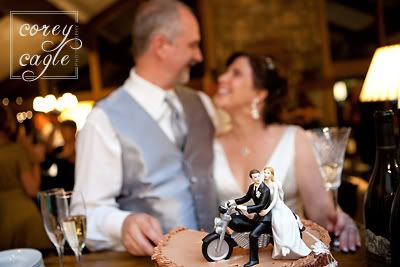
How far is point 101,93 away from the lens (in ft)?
21.0

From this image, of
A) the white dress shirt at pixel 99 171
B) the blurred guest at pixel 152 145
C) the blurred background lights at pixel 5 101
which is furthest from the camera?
the blurred background lights at pixel 5 101

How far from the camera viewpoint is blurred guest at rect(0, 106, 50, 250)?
91.5 inches

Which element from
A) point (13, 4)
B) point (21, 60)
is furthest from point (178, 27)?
point (21, 60)

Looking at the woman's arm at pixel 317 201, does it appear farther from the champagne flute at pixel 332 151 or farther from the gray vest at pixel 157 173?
the gray vest at pixel 157 173

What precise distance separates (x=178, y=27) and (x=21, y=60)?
2.77ft

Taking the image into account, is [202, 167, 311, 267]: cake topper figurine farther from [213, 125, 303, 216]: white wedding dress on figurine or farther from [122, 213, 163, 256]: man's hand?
[213, 125, 303, 216]: white wedding dress on figurine

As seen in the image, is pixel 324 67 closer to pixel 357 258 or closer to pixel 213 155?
pixel 213 155

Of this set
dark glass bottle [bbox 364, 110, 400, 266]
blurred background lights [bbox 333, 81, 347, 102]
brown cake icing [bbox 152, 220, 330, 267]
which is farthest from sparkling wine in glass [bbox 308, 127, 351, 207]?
blurred background lights [bbox 333, 81, 347, 102]

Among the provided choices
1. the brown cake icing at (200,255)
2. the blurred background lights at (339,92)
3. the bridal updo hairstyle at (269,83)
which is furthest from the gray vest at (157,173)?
the blurred background lights at (339,92)

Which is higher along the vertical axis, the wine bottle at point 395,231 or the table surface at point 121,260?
the wine bottle at point 395,231

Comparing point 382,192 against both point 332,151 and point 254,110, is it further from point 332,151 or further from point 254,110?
point 254,110

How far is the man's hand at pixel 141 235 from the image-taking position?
3.85 feet

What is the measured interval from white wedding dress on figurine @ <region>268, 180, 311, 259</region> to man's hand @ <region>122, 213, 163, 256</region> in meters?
0.45

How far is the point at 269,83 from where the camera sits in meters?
1.91
